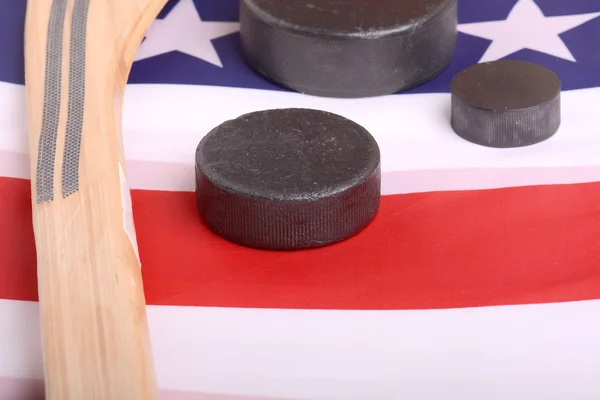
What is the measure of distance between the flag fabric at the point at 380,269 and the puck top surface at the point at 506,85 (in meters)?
0.07

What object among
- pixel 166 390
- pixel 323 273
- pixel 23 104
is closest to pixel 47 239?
pixel 166 390

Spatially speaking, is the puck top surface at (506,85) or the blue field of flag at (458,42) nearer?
the puck top surface at (506,85)

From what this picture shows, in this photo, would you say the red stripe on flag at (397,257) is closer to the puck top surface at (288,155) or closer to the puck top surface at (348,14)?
the puck top surface at (288,155)

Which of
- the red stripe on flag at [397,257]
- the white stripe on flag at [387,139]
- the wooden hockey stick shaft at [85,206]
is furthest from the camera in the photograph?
the white stripe on flag at [387,139]

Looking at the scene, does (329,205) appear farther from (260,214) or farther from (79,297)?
(79,297)

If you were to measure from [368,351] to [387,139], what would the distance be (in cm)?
49

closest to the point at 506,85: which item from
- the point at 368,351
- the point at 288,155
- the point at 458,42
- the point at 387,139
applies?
the point at 387,139

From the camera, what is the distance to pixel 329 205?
1.39m

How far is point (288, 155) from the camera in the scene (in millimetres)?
1443

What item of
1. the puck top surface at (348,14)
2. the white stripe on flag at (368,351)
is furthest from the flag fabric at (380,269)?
the puck top surface at (348,14)

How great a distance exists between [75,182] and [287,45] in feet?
1.73

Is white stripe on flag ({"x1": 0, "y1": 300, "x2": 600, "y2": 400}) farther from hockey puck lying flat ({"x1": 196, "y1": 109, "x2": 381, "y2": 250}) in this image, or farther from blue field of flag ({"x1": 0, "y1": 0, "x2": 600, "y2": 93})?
blue field of flag ({"x1": 0, "y1": 0, "x2": 600, "y2": 93})

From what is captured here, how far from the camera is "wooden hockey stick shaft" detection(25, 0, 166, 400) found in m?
1.20

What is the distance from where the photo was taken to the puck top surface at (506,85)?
162 cm
